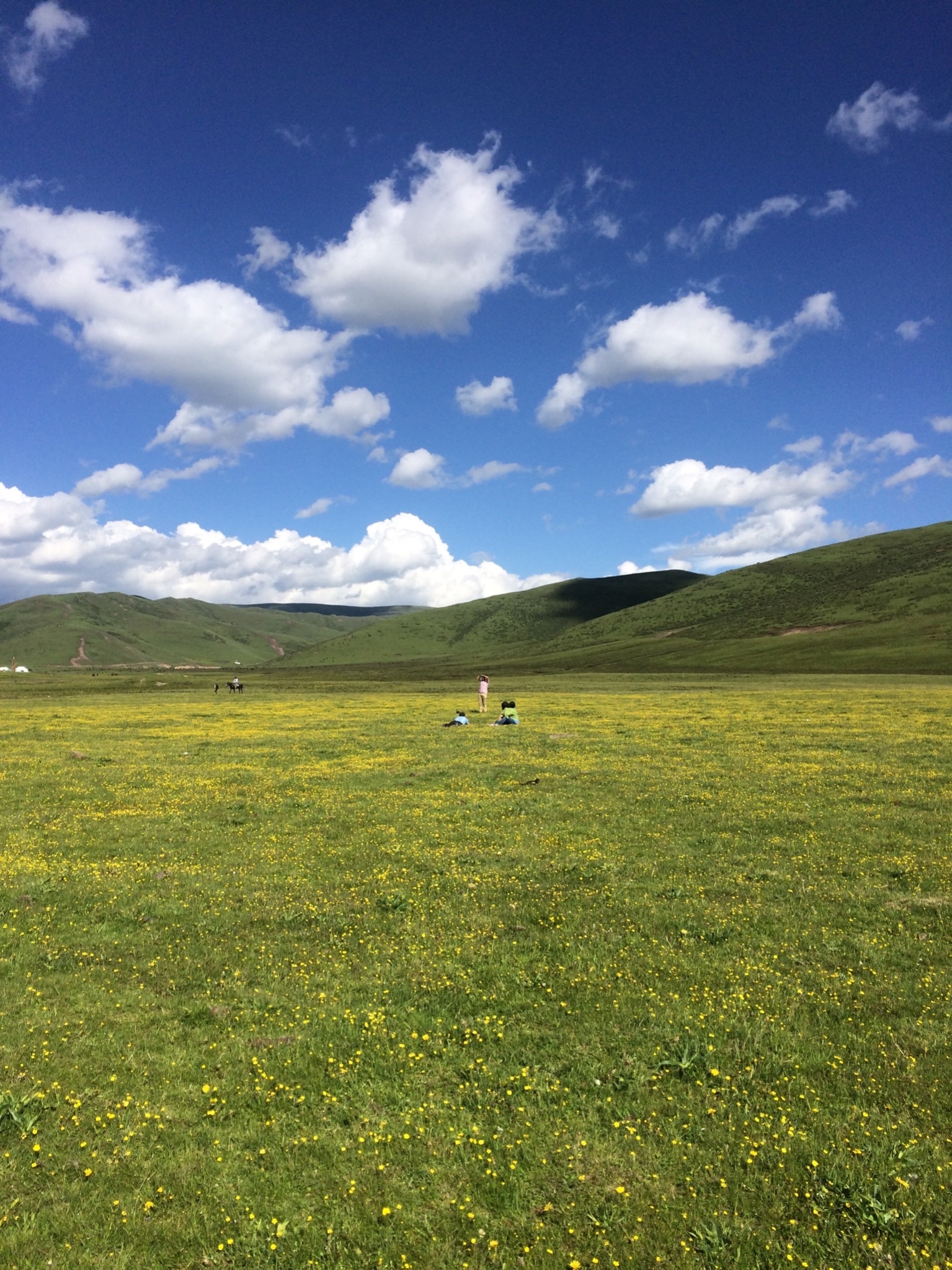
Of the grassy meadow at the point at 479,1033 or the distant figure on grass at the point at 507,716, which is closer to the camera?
the grassy meadow at the point at 479,1033

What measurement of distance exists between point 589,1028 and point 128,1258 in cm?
685

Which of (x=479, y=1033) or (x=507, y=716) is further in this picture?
(x=507, y=716)

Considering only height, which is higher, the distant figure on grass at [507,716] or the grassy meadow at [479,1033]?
the distant figure on grass at [507,716]

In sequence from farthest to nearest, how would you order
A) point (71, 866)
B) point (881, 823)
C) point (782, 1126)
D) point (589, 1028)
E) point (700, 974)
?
point (881, 823)
point (71, 866)
point (700, 974)
point (589, 1028)
point (782, 1126)

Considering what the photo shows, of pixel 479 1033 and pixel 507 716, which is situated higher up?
pixel 507 716

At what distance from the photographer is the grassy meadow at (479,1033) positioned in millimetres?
7523

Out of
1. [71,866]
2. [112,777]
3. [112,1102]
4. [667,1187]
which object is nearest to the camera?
[667,1187]

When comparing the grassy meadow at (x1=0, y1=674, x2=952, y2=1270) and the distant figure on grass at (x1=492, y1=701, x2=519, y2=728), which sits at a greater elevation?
the distant figure on grass at (x1=492, y1=701, x2=519, y2=728)

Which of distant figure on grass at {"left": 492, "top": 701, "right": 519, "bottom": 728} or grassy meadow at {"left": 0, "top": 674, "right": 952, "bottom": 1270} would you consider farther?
distant figure on grass at {"left": 492, "top": 701, "right": 519, "bottom": 728}

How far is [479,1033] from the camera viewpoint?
11000mm

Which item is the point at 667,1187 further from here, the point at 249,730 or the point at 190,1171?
the point at 249,730

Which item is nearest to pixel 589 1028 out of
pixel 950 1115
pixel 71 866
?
pixel 950 1115

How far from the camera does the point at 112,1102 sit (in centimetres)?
945

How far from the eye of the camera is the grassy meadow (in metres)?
7.52
